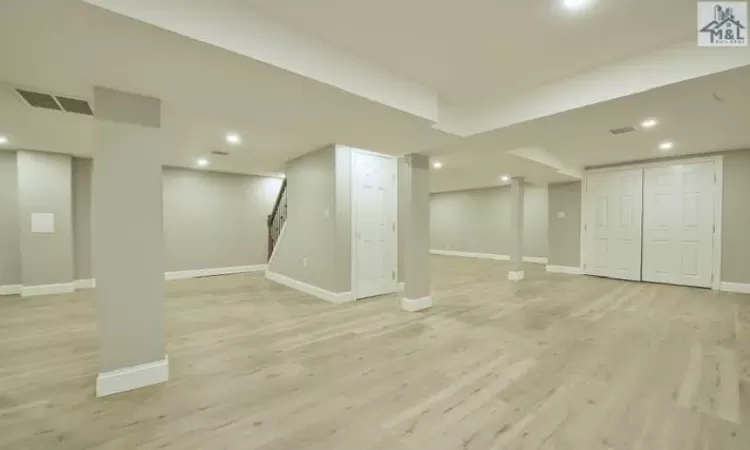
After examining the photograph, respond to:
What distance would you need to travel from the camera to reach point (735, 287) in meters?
5.58

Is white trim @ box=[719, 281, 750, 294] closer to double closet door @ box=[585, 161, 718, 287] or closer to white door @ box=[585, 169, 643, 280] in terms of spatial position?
double closet door @ box=[585, 161, 718, 287]

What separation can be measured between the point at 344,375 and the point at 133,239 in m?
1.95

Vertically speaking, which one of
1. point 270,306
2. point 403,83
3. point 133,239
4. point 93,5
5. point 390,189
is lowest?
point 270,306

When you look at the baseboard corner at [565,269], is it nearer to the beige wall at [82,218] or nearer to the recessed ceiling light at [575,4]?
the recessed ceiling light at [575,4]

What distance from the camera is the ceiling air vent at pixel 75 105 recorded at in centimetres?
302

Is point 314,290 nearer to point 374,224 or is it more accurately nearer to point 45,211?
point 374,224

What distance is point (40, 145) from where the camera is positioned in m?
5.07

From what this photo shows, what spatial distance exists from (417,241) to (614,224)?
17.1ft

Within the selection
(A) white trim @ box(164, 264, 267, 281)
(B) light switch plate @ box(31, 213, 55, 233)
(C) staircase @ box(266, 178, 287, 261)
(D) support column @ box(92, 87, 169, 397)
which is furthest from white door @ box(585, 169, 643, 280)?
(B) light switch plate @ box(31, 213, 55, 233)

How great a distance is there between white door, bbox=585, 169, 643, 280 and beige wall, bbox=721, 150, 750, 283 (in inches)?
47.1

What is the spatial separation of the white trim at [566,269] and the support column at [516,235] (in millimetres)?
1583

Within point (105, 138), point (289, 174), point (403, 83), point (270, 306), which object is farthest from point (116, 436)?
point (289, 174)

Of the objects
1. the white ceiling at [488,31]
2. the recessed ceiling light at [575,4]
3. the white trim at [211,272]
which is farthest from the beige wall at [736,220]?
the white trim at [211,272]

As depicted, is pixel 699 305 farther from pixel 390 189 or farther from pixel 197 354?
pixel 197 354
